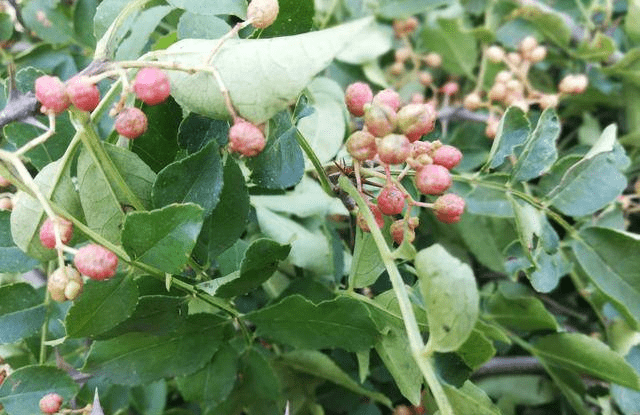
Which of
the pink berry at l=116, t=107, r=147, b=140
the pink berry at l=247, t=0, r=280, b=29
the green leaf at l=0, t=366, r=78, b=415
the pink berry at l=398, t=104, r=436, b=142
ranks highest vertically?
the pink berry at l=247, t=0, r=280, b=29

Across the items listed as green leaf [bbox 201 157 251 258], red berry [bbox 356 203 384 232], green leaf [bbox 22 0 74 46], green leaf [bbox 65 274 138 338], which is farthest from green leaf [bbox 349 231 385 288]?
green leaf [bbox 22 0 74 46]

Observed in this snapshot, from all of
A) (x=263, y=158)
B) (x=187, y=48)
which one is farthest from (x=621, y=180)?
(x=187, y=48)

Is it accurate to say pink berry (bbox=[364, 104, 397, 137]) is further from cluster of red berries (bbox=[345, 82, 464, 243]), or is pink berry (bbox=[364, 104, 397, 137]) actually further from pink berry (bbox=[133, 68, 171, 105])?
pink berry (bbox=[133, 68, 171, 105])

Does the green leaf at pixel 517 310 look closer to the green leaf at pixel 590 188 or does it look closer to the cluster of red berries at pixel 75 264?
the green leaf at pixel 590 188

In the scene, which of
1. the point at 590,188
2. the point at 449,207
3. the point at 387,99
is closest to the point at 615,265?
the point at 590,188

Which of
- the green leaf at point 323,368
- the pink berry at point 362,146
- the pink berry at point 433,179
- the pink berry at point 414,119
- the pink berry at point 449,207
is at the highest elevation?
the pink berry at point 414,119

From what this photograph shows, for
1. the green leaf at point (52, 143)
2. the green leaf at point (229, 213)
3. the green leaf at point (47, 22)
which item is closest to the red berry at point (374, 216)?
the green leaf at point (229, 213)
